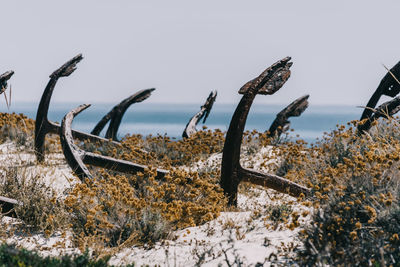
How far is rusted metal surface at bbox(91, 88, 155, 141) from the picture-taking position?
33.4ft

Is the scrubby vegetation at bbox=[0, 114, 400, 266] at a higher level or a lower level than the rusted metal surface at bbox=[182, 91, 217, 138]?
lower

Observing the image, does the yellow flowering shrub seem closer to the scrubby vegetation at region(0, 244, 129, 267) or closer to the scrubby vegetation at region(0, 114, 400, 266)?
the scrubby vegetation at region(0, 114, 400, 266)

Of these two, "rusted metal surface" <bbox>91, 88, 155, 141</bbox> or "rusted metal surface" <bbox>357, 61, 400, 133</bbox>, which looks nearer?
"rusted metal surface" <bbox>357, 61, 400, 133</bbox>

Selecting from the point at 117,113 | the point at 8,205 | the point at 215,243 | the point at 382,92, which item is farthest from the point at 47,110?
the point at 382,92

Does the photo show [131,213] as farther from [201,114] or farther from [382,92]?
[201,114]

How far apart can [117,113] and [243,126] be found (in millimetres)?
5700

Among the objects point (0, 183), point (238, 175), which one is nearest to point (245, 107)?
point (238, 175)

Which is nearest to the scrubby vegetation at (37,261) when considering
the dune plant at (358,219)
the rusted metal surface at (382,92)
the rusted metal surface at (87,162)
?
the dune plant at (358,219)

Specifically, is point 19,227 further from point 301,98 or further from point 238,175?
point 301,98

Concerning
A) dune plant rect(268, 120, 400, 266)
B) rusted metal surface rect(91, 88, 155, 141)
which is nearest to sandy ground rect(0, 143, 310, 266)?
dune plant rect(268, 120, 400, 266)

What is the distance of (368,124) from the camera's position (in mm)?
7250

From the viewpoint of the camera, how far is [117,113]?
10.3m

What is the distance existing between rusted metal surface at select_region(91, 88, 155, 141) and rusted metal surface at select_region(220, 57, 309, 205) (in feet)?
17.5

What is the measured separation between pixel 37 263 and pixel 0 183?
3189mm
